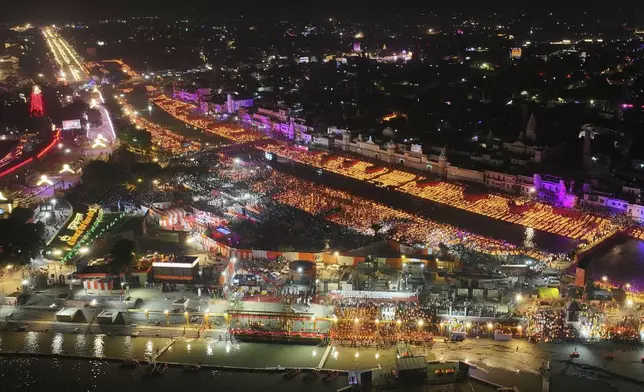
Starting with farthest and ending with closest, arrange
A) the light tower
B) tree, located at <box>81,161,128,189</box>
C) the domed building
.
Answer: the light tower → tree, located at <box>81,161,128,189</box> → the domed building

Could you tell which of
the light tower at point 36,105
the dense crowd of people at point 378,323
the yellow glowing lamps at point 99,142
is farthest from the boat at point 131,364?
the light tower at point 36,105

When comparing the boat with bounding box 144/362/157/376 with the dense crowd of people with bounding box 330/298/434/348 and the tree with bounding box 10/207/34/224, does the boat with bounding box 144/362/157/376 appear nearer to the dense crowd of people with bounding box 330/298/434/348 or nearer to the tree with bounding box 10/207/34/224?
the dense crowd of people with bounding box 330/298/434/348

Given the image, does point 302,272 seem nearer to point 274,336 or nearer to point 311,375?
point 274,336

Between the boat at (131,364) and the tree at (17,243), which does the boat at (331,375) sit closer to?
the boat at (131,364)

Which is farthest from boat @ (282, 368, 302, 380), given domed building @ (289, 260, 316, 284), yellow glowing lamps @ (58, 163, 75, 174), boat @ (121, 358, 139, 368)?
yellow glowing lamps @ (58, 163, 75, 174)

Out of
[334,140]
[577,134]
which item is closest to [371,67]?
[334,140]

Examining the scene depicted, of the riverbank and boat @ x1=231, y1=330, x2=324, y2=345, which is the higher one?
boat @ x1=231, y1=330, x2=324, y2=345
